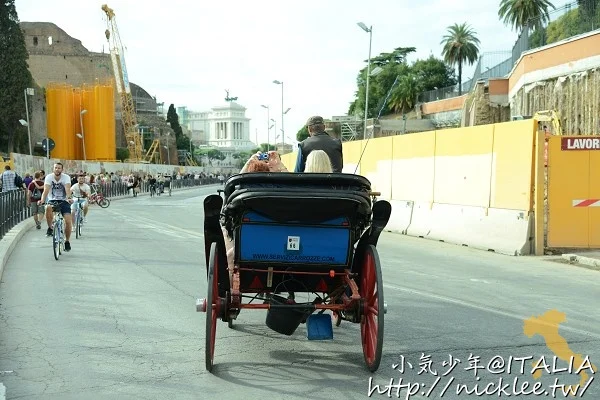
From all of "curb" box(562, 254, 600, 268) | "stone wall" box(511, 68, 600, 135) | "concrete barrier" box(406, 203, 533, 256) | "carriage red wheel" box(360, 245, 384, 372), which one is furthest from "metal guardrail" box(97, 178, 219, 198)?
"carriage red wheel" box(360, 245, 384, 372)

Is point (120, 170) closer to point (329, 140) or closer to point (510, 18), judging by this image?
point (510, 18)

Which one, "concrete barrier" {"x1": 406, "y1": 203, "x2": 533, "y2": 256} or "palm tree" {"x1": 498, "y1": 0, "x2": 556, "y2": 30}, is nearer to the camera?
"concrete barrier" {"x1": 406, "y1": 203, "x2": 533, "y2": 256}

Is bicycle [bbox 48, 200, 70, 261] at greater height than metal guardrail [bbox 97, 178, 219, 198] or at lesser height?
greater

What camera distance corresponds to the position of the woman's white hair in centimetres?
700

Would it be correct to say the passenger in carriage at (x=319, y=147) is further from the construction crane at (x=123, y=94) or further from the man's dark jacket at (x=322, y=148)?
the construction crane at (x=123, y=94)

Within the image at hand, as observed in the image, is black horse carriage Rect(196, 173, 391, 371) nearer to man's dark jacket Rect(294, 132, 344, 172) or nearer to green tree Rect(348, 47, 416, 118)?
man's dark jacket Rect(294, 132, 344, 172)

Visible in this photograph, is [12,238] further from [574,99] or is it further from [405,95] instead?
[405,95]

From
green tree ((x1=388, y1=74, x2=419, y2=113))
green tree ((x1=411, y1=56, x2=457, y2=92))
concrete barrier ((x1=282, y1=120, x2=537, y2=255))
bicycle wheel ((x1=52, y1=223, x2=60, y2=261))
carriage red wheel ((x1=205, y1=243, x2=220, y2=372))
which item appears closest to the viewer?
carriage red wheel ((x1=205, y1=243, x2=220, y2=372))

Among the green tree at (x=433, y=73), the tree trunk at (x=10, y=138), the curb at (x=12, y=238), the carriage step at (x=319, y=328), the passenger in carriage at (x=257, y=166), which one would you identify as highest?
the green tree at (x=433, y=73)

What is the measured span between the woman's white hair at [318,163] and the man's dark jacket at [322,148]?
0.55 meters

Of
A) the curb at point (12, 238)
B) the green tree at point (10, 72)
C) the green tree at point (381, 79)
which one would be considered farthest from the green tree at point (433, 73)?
the curb at point (12, 238)

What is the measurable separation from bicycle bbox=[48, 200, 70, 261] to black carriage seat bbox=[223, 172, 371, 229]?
28.9ft

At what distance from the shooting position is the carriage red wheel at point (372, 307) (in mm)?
5602

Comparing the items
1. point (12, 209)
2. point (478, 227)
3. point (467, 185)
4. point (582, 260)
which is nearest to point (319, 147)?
point (582, 260)
